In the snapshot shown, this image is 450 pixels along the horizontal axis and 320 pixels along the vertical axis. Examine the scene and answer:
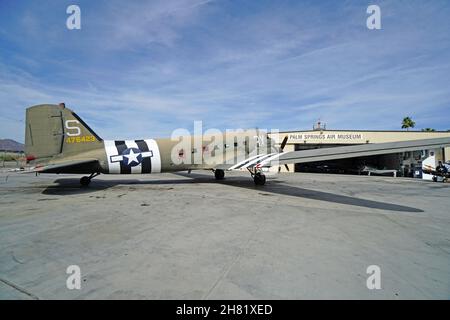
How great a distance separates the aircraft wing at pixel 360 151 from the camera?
9695 mm

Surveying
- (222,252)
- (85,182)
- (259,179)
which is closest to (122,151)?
(85,182)

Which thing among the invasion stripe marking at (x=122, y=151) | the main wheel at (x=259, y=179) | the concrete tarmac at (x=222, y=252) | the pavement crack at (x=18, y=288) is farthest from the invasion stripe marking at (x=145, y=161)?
the pavement crack at (x=18, y=288)

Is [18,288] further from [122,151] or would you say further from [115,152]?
[122,151]

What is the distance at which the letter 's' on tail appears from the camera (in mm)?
12242

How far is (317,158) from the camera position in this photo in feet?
38.0

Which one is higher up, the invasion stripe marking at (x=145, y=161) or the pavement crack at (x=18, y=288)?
the invasion stripe marking at (x=145, y=161)

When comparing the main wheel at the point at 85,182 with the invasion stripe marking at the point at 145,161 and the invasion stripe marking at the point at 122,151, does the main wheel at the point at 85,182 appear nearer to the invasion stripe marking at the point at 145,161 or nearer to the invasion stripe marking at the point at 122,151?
the invasion stripe marking at the point at 122,151

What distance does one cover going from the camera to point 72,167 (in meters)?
12.3

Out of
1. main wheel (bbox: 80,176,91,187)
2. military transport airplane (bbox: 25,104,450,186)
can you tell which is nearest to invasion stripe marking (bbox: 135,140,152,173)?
military transport airplane (bbox: 25,104,450,186)

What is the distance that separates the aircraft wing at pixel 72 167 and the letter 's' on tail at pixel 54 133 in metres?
1.36

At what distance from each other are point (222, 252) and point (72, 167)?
1150 centimetres

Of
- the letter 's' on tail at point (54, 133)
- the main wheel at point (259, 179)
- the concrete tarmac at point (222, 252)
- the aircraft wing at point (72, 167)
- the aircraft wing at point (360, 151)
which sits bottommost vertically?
the concrete tarmac at point (222, 252)

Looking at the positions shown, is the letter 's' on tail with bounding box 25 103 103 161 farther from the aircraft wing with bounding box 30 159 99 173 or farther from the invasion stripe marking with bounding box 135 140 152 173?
the invasion stripe marking with bounding box 135 140 152 173
